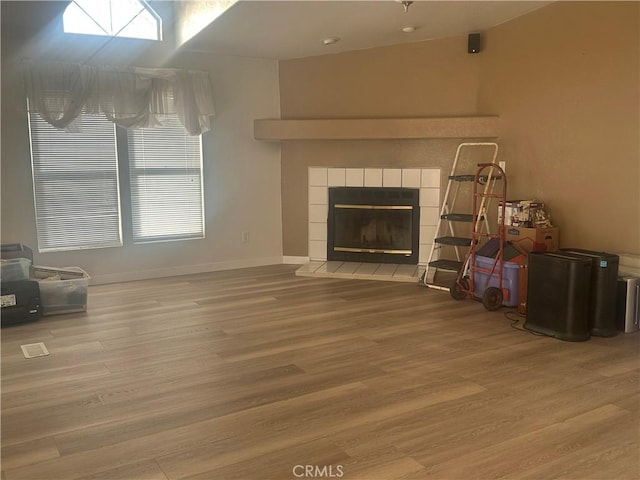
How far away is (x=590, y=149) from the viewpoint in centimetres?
428

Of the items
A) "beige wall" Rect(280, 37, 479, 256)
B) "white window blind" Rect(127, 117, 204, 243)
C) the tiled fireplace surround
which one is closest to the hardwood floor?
"white window blind" Rect(127, 117, 204, 243)

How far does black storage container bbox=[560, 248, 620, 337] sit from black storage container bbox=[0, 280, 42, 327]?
3879 millimetres

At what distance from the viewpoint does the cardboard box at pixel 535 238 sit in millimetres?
4363

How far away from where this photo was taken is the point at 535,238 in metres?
4.36

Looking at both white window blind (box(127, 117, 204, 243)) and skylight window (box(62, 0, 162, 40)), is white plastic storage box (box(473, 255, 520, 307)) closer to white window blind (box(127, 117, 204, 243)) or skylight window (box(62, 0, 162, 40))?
white window blind (box(127, 117, 204, 243))

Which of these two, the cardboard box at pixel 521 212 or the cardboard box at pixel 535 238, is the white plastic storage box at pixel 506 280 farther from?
the cardboard box at pixel 521 212

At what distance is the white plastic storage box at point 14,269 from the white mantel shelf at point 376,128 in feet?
8.54

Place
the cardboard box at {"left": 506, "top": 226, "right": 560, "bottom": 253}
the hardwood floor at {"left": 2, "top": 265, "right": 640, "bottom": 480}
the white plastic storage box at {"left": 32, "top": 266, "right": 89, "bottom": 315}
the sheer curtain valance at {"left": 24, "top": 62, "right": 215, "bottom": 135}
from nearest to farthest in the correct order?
the hardwood floor at {"left": 2, "top": 265, "right": 640, "bottom": 480}
the white plastic storage box at {"left": 32, "top": 266, "right": 89, "bottom": 315}
the cardboard box at {"left": 506, "top": 226, "right": 560, "bottom": 253}
the sheer curtain valance at {"left": 24, "top": 62, "right": 215, "bottom": 135}

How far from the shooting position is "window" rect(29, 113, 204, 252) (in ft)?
16.4

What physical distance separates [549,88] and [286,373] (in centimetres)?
322

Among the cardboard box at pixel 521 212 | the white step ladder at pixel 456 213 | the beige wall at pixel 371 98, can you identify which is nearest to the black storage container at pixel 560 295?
the cardboard box at pixel 521 212

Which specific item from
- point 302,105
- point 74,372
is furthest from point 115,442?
point 302,105

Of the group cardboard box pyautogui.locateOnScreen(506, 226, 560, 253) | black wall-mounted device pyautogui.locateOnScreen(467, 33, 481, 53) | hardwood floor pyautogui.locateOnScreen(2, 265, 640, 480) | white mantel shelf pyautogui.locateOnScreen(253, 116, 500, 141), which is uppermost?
black wall-mounted device pyautogui.locateOnScreen(467, 33, 481, 53)

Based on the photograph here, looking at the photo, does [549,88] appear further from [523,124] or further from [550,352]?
[550,352]
